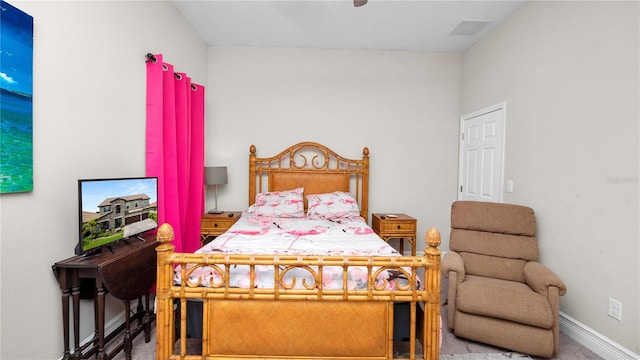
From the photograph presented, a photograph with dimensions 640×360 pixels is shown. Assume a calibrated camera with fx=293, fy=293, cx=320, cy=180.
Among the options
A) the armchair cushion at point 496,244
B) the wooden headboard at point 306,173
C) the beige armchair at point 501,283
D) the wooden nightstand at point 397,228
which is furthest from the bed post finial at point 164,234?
the wooden nightstand at point 397,228

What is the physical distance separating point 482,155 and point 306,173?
2120 millimetres

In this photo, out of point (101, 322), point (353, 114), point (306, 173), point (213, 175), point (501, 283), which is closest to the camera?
point (101, 322)

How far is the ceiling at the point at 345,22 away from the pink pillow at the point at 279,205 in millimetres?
1906

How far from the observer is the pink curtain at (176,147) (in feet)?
8.06

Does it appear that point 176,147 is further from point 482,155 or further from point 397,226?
point 482,155

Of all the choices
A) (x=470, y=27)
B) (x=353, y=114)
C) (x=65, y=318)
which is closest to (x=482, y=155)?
(x=470, y=27)

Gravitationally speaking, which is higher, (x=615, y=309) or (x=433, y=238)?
(x=433, y=238)

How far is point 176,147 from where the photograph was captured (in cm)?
278

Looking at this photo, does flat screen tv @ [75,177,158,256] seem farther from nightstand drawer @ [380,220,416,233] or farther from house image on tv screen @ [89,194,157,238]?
nightstand drawer @ [380,220,416,233]

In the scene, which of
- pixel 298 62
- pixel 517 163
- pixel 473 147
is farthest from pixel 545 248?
pixel 298 62

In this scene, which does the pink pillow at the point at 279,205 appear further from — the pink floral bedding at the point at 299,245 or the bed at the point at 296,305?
the bed at the point at 296,305

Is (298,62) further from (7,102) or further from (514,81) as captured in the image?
(7,102)

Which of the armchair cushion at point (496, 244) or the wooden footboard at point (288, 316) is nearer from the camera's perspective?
the wooden footboard at point (288, 316)

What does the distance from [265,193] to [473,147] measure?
263 centimetres
